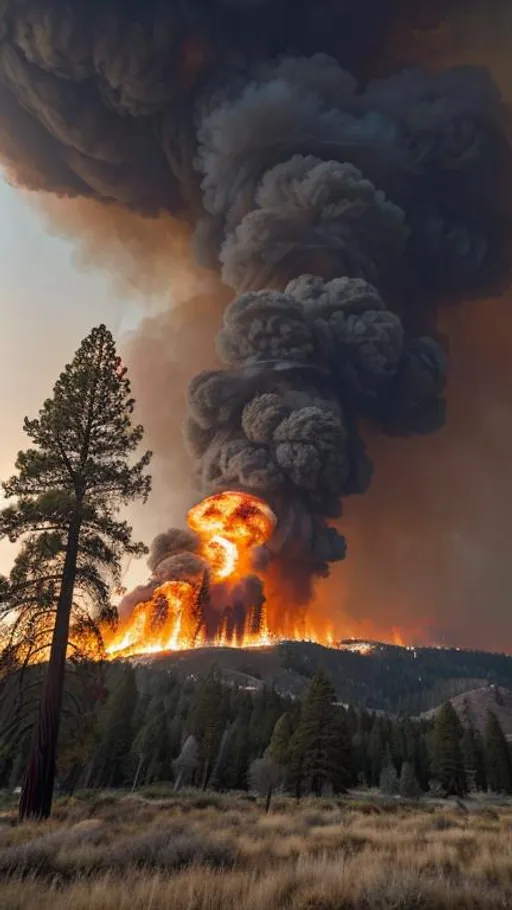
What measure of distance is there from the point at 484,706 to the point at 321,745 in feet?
338

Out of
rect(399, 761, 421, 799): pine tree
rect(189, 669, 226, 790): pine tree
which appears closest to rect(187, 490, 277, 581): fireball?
rect(189, 669, 226, 790): pine tree

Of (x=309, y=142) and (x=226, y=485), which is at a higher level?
(x=309, y=142)

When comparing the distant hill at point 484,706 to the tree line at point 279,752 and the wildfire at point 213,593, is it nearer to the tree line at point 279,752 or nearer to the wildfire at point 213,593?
the tree line at point 279,752

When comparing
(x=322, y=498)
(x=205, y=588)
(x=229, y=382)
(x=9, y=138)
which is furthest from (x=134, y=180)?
(x=205, y=588)

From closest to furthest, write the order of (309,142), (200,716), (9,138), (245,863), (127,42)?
(245,863)
(200,716)
(127,42)
(309,142)
(9,138)

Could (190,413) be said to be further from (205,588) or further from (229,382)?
(205,588)

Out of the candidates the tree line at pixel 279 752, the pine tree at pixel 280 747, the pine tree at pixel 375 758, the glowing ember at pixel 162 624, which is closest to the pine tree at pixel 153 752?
the tree line at pixel 279 752

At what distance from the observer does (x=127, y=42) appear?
8481cm

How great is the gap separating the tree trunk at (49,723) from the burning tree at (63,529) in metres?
0.02

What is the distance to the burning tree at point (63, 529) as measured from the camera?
14211 mm

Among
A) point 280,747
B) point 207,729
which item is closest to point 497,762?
point 280,747

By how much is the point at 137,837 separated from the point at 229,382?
8342cm

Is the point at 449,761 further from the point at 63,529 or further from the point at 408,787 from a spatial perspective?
the point at 63,529

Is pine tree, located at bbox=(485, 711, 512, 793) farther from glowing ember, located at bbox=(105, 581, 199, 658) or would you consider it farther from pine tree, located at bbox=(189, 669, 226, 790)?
glowing ember, located at bbox=(105, 581, 199, 658)
